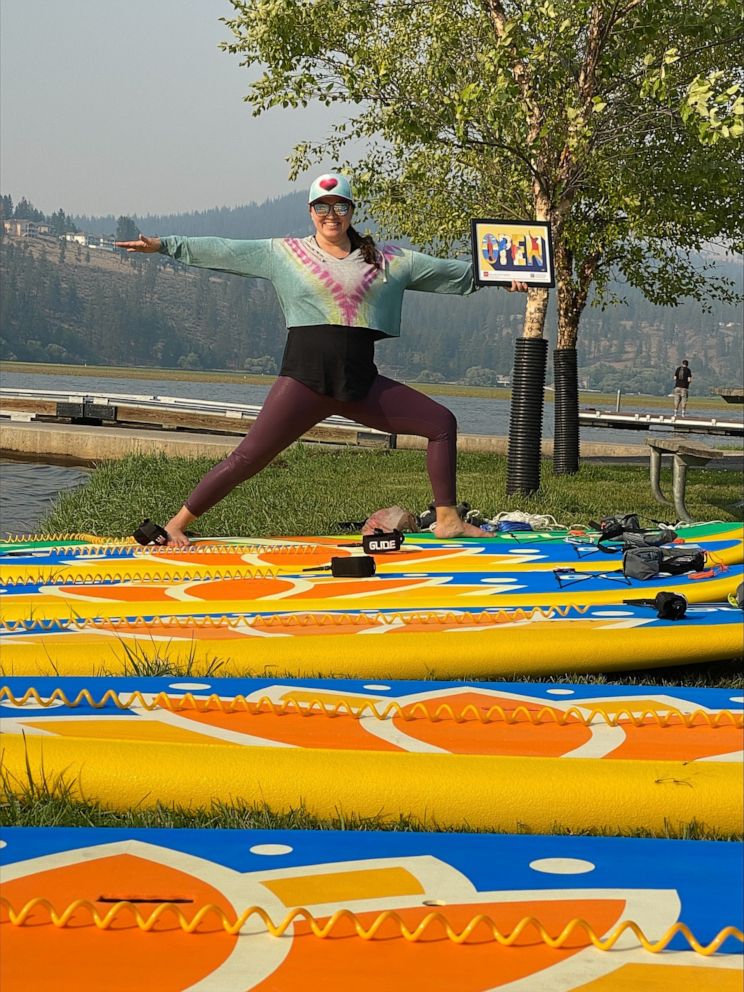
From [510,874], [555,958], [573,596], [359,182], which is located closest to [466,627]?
[573,596]

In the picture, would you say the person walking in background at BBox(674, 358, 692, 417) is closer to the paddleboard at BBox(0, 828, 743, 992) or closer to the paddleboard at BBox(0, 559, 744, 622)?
the paddleboard at BBox(0, 559, 744, 622)

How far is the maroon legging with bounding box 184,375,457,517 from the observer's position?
22.2 ft

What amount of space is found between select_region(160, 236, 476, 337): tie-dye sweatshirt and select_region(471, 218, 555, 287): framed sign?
1035 millimetres

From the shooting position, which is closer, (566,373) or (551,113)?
(551,113)

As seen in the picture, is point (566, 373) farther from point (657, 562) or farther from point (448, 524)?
point (657, 562)

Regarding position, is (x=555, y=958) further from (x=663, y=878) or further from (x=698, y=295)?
(x=698, y=295)

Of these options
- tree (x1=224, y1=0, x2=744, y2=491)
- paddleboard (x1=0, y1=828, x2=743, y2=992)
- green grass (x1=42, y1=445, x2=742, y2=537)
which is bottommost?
green grass (x1=42, y1=445, x2=742, y2=537)

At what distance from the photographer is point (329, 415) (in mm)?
6801

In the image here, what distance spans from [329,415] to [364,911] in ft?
15.7

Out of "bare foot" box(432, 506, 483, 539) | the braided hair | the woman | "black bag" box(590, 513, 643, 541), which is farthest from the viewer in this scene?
"bare foot" box(432, 506, 483, 539)

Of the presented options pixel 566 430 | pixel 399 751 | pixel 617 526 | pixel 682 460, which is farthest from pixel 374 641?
pixel 566 430

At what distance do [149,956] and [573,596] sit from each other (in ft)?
11.0

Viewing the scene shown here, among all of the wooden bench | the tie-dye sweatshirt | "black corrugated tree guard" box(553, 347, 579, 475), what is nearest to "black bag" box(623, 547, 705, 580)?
the tie-dye sweatshirt

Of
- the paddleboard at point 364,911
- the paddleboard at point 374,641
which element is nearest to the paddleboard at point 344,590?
the paddleboard at point 374,641
